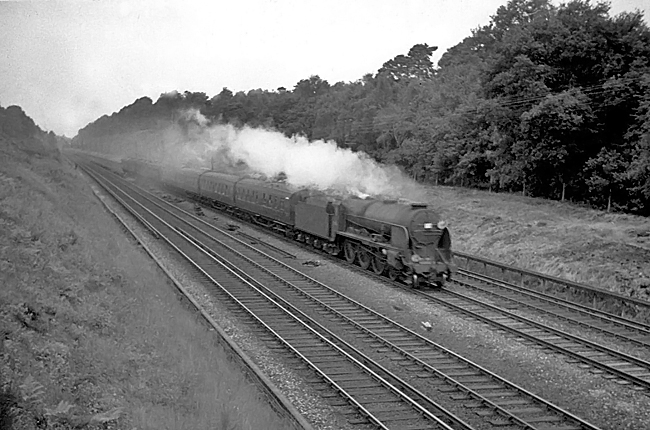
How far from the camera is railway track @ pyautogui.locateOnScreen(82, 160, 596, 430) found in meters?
9.59

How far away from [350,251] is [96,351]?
13.4 m

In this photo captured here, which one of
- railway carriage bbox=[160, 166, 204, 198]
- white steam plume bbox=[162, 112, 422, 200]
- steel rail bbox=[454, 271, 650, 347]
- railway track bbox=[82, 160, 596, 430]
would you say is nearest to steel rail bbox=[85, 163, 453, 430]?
railway track bbox=[82, 160, 596, 430]

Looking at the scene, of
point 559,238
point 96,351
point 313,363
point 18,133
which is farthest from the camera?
point 18,133

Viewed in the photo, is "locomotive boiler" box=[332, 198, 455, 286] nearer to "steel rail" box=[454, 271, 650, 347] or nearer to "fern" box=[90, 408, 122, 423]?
"steel rail" box=[454, 271, 650, 347]

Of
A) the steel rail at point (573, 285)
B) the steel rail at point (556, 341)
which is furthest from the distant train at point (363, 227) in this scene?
the steel rail at point (573, 285)

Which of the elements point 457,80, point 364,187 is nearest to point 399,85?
point 457,80

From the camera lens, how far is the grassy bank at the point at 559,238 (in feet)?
62.7

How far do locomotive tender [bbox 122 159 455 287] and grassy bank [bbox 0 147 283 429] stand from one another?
22.9 feet

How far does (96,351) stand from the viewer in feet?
31.3

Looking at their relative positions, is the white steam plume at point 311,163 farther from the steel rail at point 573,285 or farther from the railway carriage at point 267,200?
the steel rail at point 573,285

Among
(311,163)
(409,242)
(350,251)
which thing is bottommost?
(350,251)

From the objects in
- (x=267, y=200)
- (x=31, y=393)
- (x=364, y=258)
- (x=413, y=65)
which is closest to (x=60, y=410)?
(x=31, y=393)

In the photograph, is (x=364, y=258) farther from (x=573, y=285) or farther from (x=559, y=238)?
(x=559, y=238)

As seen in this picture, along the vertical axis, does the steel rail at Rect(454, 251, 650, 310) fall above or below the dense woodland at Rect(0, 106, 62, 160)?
below
